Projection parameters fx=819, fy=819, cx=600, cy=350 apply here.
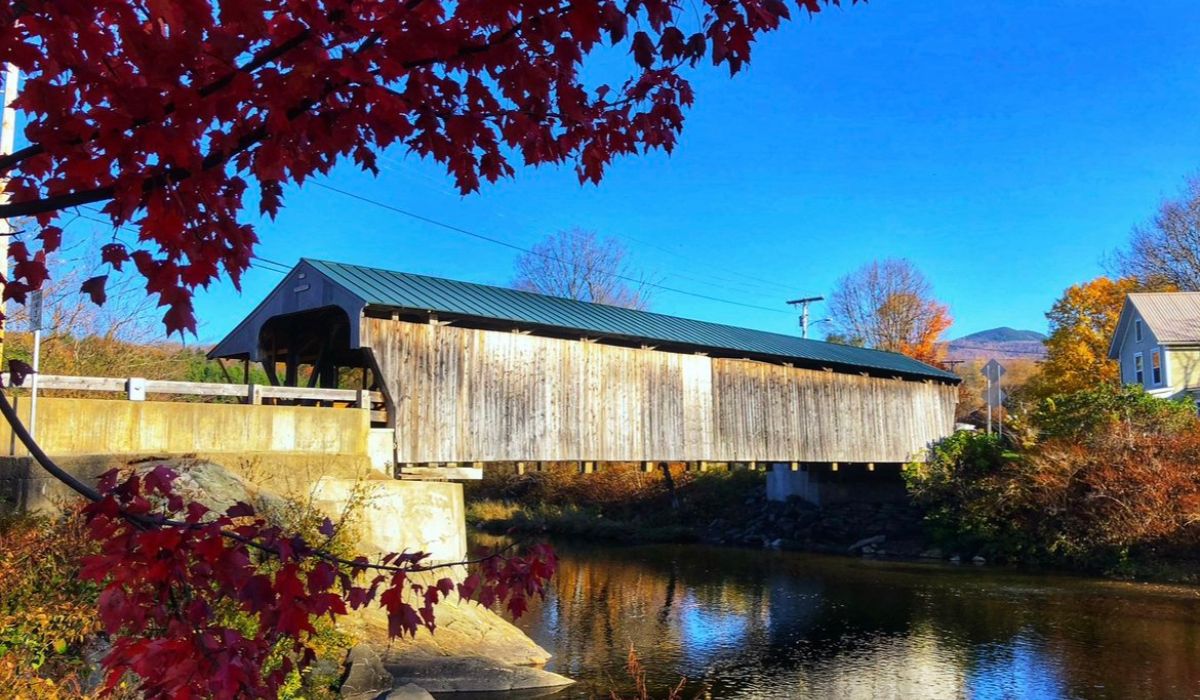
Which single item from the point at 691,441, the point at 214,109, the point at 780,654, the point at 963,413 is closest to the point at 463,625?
the point at 780,654

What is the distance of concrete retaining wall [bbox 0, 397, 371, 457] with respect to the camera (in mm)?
7996

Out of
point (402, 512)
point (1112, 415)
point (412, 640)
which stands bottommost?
point (412, 640)

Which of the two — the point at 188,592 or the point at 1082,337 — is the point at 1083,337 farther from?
the point at 188,592

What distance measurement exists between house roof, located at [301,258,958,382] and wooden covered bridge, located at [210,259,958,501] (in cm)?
4

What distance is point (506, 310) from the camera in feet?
42.2

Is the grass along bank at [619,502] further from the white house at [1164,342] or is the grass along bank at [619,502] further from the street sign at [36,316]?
the street sign at [36,316]

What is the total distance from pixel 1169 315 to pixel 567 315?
2301cm

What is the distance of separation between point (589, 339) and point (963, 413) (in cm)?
2877

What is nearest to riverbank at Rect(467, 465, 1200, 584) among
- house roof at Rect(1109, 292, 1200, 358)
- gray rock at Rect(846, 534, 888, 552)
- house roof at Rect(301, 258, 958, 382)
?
gray rock at Rect(846, 534, 888, 552)

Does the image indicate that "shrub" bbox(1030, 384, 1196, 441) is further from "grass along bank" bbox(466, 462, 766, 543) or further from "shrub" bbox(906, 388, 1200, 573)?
"grass along bank" bbox(466, 462, 766, 543)

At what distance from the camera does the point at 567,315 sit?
1395 centimetres

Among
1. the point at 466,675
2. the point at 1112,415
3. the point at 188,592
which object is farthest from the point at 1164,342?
the point at 188,592

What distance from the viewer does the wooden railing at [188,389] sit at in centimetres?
802

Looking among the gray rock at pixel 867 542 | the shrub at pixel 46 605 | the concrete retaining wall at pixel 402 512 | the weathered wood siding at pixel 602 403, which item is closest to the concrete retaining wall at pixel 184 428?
the concrete retaining wall at pixel 402 512
